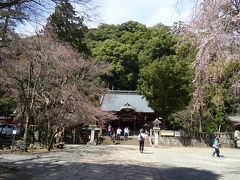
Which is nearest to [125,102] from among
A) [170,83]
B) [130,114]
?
[130,114]

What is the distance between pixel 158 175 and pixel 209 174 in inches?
94.0

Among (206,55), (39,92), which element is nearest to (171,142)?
(39,92)

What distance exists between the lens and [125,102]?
54844 mm

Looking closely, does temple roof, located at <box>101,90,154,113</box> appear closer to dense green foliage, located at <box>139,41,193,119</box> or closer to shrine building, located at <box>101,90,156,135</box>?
shrine building, located at <box>101,90,156,135</box>

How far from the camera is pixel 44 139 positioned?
31.7m

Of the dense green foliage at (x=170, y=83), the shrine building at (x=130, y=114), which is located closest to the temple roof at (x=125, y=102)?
the shrine building at (x=130, y=114)

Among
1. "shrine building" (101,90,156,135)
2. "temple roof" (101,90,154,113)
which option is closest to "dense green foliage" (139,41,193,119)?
"shrine building" (101,90,156,135)

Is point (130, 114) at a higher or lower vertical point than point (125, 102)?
lower

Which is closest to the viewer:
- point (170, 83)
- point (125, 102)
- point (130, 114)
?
point (170, 83)

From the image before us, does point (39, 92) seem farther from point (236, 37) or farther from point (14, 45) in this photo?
point (236, 37)

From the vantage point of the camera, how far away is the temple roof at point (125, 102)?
52.2 metres

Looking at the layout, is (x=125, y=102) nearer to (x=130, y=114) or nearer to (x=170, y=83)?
(x=130, y=114)

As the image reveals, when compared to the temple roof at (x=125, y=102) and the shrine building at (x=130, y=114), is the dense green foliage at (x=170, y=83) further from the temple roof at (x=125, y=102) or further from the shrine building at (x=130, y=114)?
the temple roof at (x=125, y=102)

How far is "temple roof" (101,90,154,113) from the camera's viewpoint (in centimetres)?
5216
